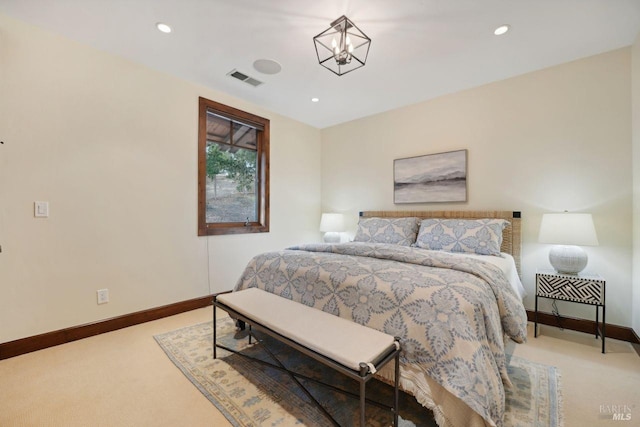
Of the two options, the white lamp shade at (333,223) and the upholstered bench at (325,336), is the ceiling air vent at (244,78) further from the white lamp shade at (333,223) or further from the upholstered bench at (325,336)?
the upholstered bench at (325,336)

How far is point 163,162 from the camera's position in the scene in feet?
9.19

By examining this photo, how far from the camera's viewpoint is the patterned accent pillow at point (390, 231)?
10.2 feet

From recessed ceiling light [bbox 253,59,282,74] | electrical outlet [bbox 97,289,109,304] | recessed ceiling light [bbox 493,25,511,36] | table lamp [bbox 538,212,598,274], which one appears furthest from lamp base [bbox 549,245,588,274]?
electrical outlet [bbox 97,289,109,304]

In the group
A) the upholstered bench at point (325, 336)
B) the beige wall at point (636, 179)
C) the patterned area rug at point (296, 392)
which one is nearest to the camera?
the upholstered bench at point (325, 336)

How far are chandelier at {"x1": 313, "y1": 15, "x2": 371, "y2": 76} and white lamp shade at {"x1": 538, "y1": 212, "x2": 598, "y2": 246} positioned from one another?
6.90 feet

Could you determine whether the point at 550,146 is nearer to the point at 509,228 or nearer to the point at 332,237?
the point at 509,228

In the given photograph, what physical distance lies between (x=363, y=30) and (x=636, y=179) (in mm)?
2522

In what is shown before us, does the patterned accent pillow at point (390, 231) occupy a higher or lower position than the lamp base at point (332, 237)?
higher

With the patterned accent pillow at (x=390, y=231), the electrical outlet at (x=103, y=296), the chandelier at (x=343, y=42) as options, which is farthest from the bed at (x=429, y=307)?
the chandelier at (x=343, y=42)

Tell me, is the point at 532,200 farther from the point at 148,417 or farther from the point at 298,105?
the point at 148,417

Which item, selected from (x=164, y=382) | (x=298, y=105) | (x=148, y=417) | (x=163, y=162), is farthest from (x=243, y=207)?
(x=148, y=417)

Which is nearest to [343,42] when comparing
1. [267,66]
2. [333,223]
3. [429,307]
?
[267,66]

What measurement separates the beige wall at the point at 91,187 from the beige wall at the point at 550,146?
2711mm

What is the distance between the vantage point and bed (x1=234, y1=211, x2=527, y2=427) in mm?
1190
